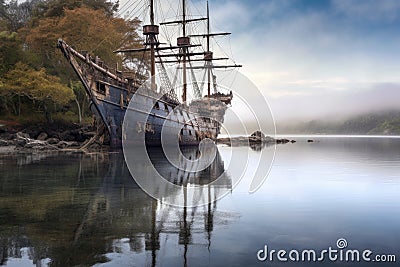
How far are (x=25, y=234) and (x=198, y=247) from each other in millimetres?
3034

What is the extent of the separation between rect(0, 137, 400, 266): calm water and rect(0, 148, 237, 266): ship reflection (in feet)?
0.05

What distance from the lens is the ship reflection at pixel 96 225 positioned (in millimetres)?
5977

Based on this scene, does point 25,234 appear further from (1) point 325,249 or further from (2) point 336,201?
(2) point 336,201

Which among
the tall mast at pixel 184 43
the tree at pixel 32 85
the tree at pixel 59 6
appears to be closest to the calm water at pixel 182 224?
the tree at pixel 32 85

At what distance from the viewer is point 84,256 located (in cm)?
589

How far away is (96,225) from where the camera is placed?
784 cm

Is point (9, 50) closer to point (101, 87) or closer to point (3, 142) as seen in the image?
point (3, 142)

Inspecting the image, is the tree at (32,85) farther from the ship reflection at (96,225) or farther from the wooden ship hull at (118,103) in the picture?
the ship reflection at (96,225)

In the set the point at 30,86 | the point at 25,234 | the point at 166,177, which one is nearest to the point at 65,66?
the point at 30,86

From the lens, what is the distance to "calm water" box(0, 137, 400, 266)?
6020 mm

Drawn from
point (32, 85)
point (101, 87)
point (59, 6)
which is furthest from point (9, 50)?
point (101, 87)
